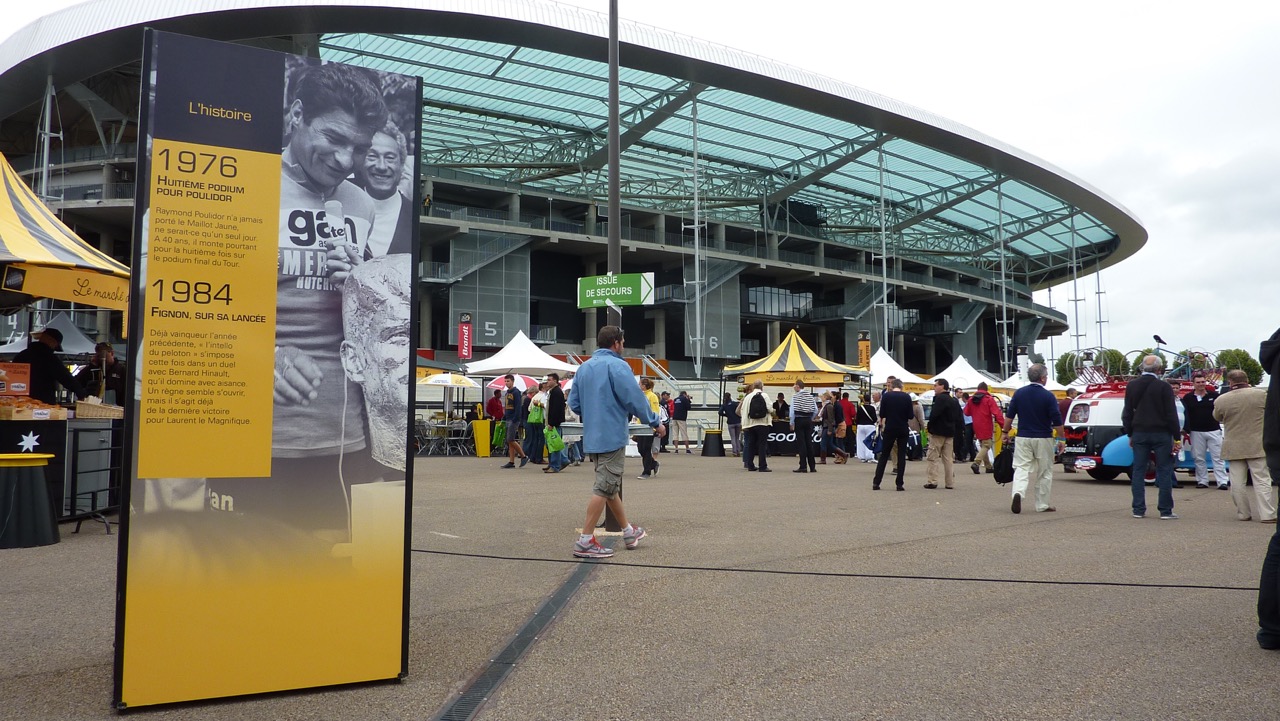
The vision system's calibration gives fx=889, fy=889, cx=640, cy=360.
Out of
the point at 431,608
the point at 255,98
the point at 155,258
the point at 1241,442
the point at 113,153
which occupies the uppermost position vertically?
the point at 113,153

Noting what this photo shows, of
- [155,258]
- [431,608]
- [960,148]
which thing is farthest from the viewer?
[960,148]

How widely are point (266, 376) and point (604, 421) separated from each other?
3.60 metres

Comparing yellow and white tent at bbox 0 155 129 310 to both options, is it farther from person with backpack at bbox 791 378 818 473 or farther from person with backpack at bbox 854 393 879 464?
person with backpack at bbox 854 393 879 464

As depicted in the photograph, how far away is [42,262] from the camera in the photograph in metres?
7.97

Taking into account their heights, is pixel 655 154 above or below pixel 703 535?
above

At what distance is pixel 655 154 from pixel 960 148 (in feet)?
52.0

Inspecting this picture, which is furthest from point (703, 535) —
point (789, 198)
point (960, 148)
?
point (789, 198)

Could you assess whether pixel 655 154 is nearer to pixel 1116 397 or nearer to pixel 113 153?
pixel 113 153

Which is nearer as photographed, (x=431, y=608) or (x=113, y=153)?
(x=431, y=608)

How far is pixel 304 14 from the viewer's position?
3150cm

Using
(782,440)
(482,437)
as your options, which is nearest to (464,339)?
(482,437)

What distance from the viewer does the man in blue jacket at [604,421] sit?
669cm

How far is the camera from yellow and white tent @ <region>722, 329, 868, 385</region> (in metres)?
25.0

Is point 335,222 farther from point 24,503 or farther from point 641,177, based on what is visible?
point 641,177
